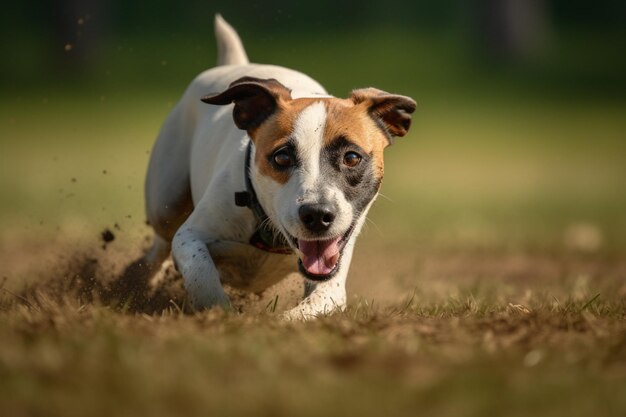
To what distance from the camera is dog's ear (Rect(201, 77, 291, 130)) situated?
5406 millimetres

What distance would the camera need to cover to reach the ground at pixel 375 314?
3320 mm

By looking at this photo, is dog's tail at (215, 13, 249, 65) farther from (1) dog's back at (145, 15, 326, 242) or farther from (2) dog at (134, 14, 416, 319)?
(2) dog at (134, 14, 416, 319)

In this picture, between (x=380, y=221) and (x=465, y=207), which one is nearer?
(x=380, y=221)

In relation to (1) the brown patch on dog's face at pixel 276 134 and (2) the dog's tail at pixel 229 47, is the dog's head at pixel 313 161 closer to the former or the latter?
(1) the brown patch on dog's face at pixel 276 134

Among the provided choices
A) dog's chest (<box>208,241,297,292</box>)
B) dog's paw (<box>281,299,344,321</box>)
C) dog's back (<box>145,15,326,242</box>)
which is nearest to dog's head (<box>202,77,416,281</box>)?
dog's paw (<box>281,299,344,321</box>)

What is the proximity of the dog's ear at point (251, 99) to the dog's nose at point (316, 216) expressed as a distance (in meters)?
0.74

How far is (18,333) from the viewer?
4.03 meters

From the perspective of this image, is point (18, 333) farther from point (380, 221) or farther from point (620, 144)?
point (620, 144)

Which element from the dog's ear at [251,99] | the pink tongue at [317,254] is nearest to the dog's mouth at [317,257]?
the pink tongue at [317,254]

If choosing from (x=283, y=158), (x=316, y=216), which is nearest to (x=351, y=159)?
(x=283, y=158)

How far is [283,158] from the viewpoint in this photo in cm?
512

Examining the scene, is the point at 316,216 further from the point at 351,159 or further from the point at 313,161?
the point at 351,159

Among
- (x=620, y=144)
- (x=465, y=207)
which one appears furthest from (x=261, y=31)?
(x=465, y=207)

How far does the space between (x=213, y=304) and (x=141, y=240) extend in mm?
3000
